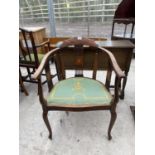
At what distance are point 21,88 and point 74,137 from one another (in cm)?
112

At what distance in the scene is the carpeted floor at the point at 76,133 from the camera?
1.36 metres

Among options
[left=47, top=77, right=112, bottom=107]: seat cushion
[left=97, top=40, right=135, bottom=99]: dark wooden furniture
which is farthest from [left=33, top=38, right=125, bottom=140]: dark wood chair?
[left=97, top=40, right=135, bottom=99]: dark wooden furniture

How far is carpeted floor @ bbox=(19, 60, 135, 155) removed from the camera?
136cm

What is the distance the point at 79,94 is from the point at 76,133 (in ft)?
1.47

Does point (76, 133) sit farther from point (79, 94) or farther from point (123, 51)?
point (123, 51)

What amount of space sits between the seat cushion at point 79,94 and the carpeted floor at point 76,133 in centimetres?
42

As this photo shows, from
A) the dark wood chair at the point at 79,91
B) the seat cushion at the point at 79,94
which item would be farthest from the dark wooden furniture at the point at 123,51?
the seat cushion at the point at 79,94

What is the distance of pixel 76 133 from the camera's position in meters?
1.53

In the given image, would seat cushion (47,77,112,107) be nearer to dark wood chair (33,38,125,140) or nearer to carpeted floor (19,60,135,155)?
dark wood chair (33,38,125,140)

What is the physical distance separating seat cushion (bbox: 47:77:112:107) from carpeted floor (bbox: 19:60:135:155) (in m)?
0.42

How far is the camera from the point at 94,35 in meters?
3.46

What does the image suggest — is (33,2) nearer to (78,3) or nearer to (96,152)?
(78,3)

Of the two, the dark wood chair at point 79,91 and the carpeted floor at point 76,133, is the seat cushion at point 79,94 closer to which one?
the dark wood chair at point 79,91
